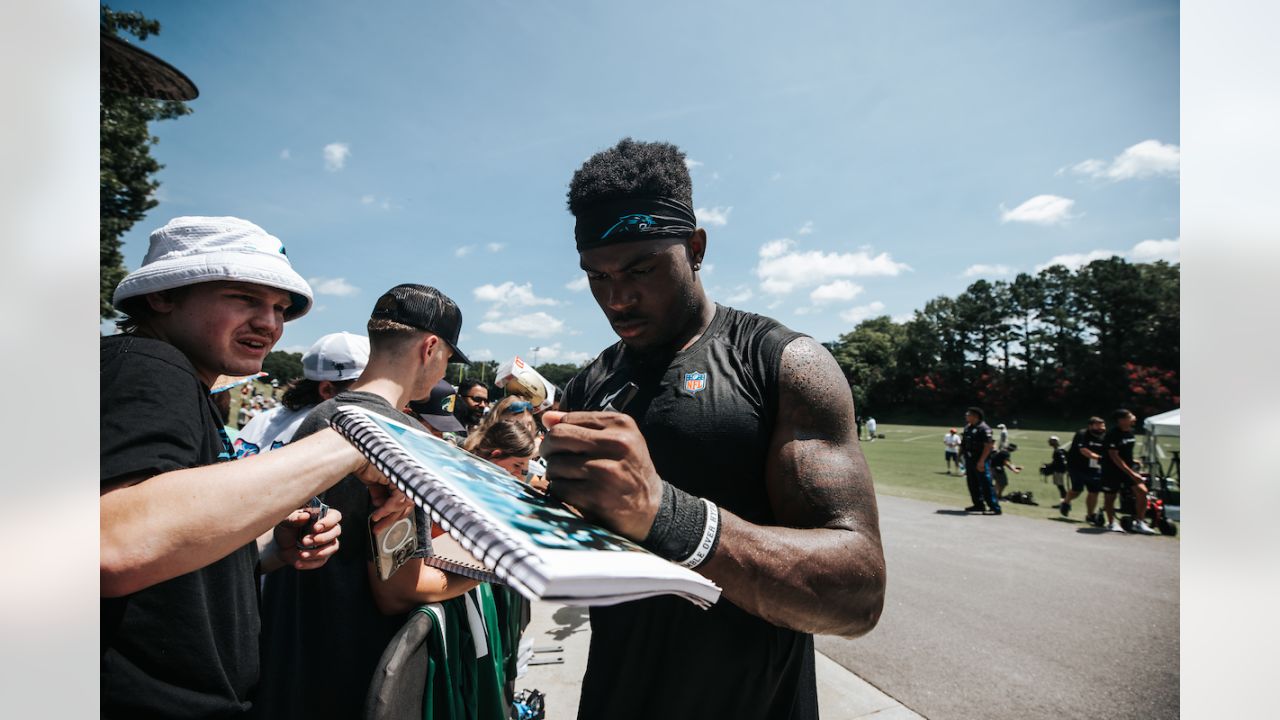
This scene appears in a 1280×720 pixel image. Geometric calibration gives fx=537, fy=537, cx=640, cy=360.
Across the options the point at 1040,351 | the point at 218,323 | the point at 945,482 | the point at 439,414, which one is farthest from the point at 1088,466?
the point at 1040,351

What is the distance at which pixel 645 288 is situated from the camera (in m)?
1.73

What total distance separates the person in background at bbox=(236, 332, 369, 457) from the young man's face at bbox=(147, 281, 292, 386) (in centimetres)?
226

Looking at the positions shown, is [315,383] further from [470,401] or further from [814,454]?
[470,401]

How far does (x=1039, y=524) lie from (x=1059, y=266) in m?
78.2

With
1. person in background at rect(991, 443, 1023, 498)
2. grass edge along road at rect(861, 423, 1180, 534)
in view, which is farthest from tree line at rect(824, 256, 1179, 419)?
person in background at rect(991, 443, 1023, 498)

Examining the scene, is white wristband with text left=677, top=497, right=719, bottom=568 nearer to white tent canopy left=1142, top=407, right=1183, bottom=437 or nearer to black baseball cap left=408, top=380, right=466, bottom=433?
black baseball cap left=408, top=380, right=466, bottom=433

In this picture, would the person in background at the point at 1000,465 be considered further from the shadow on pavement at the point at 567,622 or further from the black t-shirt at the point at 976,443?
the shadow on pavement at the point at 567,622

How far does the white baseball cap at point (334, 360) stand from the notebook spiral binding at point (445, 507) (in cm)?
326
